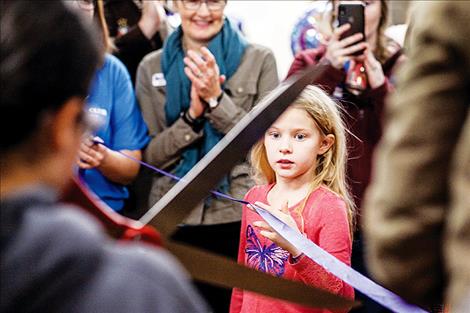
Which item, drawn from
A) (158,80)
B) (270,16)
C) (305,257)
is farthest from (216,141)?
(270,16)

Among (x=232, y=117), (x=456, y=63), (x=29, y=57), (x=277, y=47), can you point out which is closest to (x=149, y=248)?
(x=29, y=57)

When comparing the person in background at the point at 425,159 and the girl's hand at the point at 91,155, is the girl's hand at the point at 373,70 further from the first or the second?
the person in background at the point at 425,159

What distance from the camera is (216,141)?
3203mm

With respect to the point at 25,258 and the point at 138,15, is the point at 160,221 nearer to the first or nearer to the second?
the point at 25,258

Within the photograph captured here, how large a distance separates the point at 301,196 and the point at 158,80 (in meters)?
1.06

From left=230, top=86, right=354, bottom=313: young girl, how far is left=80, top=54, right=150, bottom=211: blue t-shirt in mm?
746

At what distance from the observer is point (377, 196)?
1.38 metres

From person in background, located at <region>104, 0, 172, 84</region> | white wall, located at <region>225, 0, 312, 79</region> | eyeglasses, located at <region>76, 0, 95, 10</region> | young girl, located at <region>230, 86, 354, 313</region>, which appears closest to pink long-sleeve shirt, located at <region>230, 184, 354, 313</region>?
young girl, located at <region>230, 86, 354, 313</region>

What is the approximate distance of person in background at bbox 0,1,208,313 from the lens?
3.47 ft

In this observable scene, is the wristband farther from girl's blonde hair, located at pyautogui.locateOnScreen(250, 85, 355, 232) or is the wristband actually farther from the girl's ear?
the girl's ear

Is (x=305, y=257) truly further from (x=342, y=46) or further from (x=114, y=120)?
(x=114, y=120)

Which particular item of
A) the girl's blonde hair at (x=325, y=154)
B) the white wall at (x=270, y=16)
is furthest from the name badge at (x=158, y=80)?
the white wall at (x=270, y=16)

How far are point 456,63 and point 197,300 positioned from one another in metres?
0.46

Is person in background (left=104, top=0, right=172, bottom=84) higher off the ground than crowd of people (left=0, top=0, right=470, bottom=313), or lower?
lower
